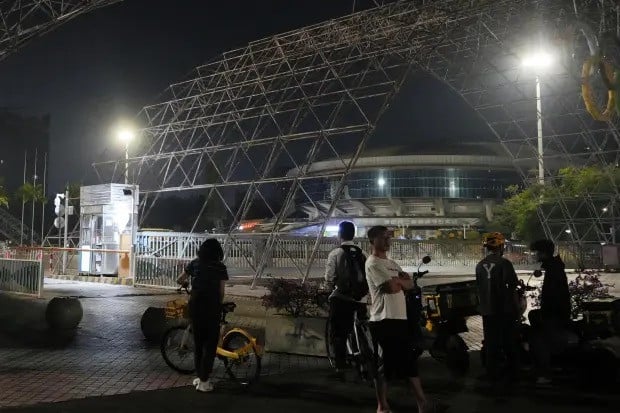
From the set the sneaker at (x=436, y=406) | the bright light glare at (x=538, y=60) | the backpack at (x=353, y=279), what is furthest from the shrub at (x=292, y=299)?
the bright light glare at (x=538, y=60)

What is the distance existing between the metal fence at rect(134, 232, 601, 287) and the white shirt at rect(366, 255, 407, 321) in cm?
1149

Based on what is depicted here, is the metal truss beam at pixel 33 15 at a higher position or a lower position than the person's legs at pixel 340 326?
higher

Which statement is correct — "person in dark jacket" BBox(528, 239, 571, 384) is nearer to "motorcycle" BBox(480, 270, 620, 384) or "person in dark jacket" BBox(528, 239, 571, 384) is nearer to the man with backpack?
"motorcycle" BBox(480, 270, 620, 384)

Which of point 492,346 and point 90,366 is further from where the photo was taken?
point 90,366

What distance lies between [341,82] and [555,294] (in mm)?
12038

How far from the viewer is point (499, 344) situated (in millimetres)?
7078

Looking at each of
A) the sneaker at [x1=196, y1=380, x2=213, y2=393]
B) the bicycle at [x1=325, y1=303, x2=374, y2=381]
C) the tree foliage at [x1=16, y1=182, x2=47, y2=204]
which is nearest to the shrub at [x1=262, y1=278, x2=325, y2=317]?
the bicycle at [x1=325, y1=303, x2=374, y2=381]

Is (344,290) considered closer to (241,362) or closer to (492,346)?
(241,362)

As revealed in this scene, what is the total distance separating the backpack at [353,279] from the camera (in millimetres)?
7094

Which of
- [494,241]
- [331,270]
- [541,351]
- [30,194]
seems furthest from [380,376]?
[30,194]

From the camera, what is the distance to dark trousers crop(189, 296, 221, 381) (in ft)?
22.2

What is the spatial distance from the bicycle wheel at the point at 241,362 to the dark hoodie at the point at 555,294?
133 inches

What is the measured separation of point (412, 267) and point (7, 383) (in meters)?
24.7

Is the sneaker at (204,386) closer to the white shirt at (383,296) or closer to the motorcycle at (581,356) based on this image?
the white shirt at (383,296)
